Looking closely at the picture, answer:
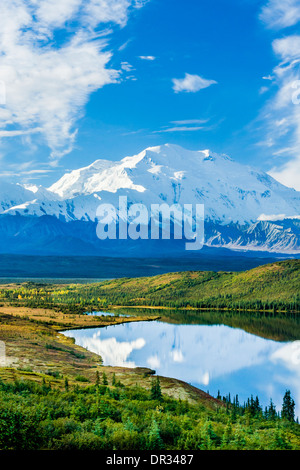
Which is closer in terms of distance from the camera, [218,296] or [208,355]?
[208,355]

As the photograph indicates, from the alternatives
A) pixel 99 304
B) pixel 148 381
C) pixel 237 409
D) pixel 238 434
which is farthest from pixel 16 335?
pixel 99 304

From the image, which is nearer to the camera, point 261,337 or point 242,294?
point 261,337

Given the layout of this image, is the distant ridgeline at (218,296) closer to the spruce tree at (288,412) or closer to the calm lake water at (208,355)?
the calm lake water at (208,355)

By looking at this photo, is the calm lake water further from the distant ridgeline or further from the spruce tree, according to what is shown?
the distant ridgeline

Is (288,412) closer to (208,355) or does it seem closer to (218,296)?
(208,355)

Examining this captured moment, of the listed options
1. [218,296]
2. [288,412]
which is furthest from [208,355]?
[218,296]

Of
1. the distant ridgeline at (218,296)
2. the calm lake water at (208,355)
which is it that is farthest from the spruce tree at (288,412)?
the distant ridgeline at (218,296)

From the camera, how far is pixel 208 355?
268ft

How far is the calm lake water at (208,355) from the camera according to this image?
191 ft

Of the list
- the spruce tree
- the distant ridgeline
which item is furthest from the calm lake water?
the distant ridgeline

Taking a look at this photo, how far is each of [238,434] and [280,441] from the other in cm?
254
